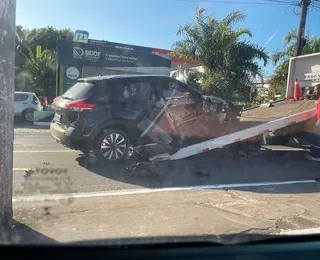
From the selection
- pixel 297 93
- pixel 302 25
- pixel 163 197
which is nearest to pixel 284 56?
pixel 302 25

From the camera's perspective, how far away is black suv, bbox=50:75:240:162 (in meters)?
6.70

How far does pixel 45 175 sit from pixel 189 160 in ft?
10.4

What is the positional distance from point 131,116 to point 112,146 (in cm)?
71

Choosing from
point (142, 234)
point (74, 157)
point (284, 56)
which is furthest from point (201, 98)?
point (284, 56)

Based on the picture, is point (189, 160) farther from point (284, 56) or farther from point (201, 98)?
point (284, 56)

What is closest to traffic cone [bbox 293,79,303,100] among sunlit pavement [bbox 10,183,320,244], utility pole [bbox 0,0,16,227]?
sunlit pavement [bbox 10,183,320,244]

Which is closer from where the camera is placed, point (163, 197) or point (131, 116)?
point (163, 197)

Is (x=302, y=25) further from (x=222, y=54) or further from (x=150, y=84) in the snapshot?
(x=150, y=84)

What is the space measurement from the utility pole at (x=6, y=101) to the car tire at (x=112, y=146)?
9.26 ft

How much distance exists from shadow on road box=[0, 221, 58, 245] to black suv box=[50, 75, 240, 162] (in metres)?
2.86

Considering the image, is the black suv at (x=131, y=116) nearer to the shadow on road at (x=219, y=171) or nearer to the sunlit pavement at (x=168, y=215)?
the shadow on road at (x=219, y=171)

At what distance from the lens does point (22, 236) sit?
3713 mm

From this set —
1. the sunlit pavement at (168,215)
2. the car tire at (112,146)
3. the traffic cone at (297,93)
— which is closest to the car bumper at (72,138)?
the car tire at (112,146)

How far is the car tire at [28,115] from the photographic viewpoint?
16.2 metres
